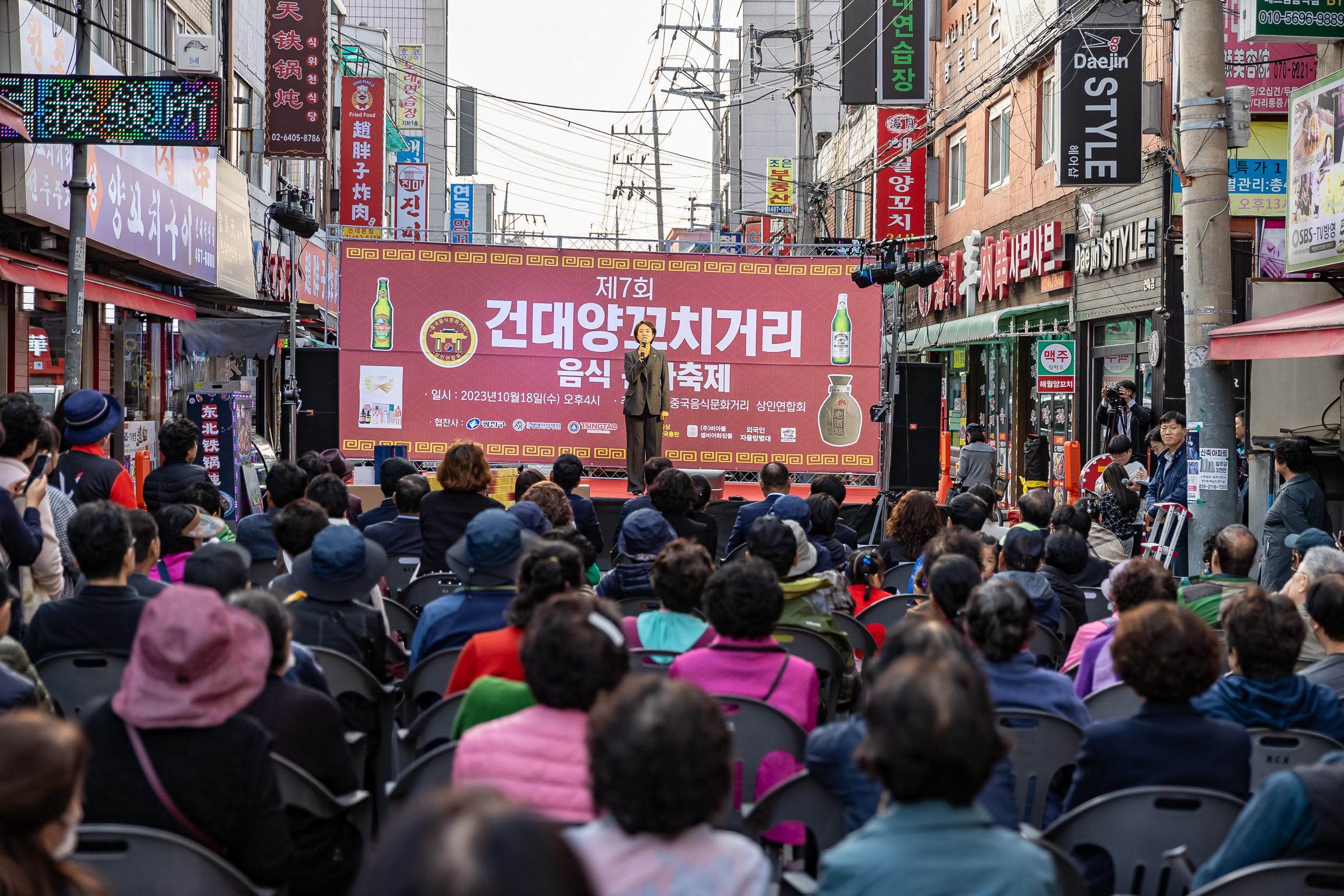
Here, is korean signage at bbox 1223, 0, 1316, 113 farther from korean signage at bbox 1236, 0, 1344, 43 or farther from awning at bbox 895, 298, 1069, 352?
awning at bbox 895, 298, 1069, 352

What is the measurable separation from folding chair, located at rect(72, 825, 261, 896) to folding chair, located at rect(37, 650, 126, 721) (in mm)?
1423

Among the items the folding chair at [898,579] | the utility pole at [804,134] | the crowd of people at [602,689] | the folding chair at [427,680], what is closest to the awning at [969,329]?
the utility pole at [804,134]

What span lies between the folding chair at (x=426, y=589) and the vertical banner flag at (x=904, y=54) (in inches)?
501

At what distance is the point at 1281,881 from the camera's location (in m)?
2.24

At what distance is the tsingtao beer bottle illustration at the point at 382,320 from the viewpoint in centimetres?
1355

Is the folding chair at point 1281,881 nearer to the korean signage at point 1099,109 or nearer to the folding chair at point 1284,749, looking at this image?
the folding chair at point 1284,749

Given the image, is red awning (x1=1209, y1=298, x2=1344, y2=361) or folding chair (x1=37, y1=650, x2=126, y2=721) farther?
red awning (x1=1209, y1=298, x2=1344, y2=361)

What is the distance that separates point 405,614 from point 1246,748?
3327 millimetres

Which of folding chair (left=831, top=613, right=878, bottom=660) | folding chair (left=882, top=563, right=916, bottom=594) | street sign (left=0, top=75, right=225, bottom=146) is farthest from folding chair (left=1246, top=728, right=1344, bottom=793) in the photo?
street sign (left=0, top=75, right=225, bottom=146)

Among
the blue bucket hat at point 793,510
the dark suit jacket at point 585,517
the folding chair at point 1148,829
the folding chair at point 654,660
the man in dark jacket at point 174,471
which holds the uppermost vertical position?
the man in dark jacket at point 174,471

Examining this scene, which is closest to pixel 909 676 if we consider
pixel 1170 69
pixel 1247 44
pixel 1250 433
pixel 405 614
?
pixel 405 614

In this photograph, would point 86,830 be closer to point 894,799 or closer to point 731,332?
point 894,799

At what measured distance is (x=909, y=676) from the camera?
1.90 m

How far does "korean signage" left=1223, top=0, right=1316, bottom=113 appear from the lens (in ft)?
37.7
